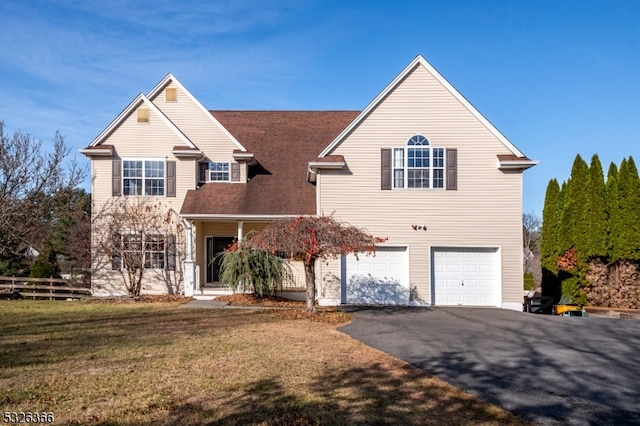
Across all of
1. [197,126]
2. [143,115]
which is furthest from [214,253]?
[143,115]

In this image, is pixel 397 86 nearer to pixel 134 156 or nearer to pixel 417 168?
pixel 417 168

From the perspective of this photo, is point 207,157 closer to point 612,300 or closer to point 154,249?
point 154,249

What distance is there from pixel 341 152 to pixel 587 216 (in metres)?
10.4

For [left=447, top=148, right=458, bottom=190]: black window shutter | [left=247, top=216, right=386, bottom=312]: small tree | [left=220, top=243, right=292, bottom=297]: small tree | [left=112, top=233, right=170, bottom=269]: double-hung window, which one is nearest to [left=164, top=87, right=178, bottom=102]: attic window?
[left=112, top=233, right=170, bottom=269]: double-hung window

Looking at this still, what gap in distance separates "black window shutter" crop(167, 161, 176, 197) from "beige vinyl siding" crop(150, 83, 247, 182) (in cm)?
146

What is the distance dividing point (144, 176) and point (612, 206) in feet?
61.4

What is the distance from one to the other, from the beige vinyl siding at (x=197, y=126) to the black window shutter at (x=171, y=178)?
146 cm

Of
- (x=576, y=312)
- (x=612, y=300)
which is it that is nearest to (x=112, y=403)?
(x=576, y=312)

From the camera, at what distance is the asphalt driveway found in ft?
20.5

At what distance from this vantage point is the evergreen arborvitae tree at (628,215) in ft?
59.3

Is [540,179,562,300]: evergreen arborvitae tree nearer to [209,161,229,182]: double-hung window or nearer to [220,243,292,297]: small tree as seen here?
[220,243,292,297]: small tree

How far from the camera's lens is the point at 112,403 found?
5898mm

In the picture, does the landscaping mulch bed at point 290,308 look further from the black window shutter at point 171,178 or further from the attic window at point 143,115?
the attic window at point 143,115

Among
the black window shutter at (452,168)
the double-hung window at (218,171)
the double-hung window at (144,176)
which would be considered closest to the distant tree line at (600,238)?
the black window shutter at (452,168)
